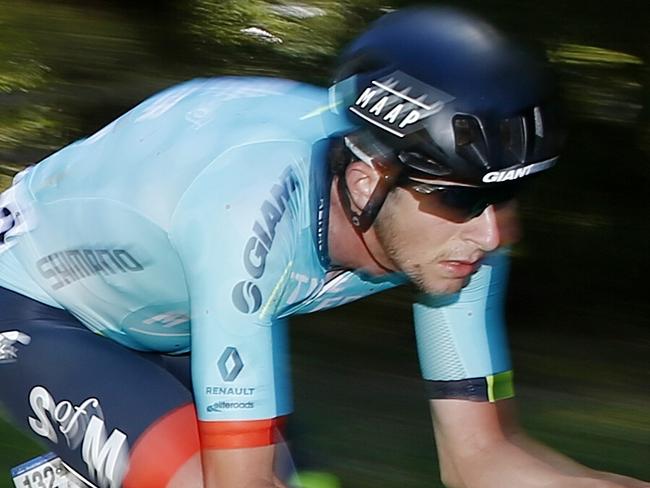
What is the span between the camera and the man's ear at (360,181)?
2619 millimetres

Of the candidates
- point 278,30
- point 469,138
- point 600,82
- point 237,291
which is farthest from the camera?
point 278,30

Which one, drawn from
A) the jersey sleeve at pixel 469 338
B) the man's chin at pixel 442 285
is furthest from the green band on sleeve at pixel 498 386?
the man's chin at pixel 442 285

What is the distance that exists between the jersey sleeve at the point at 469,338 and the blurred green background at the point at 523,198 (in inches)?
70.4

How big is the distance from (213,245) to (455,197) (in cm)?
45

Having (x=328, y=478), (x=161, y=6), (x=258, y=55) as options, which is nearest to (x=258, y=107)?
(x=328, y=478)

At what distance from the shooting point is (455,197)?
101 inches

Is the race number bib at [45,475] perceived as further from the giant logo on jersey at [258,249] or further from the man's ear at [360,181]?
the man's ear at [360,181]

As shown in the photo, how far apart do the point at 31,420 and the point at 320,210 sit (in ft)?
2.49

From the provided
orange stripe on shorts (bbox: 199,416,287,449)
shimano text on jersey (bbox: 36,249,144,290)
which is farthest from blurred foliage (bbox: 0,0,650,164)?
orange stripe on shorts (bbox: 199,416,287,449)

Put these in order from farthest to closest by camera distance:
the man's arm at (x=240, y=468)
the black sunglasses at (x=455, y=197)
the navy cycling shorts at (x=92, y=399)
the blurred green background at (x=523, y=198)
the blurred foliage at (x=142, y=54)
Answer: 1. the blurred foliage at (x=142, y=54)
2. the blurred green background at (x=523, y=198)
3. the navy cycling shorts at (x=92, y=399)
4. the black sunglasses at (x=455, y=197)
5. the man's arm at (x=240, y=468)

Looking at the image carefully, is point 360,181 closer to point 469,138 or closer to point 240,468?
point 469,138

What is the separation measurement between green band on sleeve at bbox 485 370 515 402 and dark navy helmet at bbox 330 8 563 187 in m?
0.50

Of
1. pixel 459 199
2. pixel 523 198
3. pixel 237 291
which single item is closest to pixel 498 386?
pixel 459 199

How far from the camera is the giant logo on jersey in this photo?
7.97ft
